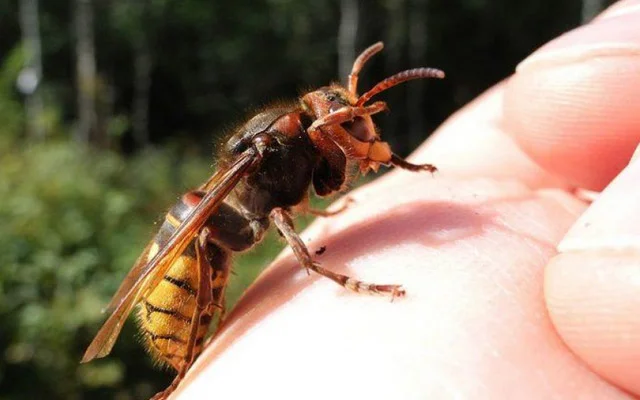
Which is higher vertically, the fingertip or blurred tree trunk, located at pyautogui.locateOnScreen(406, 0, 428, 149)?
the fingertip

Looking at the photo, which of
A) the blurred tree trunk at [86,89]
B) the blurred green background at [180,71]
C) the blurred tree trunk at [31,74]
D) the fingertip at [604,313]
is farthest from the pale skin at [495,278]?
the blurred tree trunk at [86,89]

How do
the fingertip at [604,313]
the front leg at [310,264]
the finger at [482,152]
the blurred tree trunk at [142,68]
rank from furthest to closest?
the blurred tree trunk at [142,68], the finger at [482,152], the front leg at [310,264], the fingertip at [604,313]

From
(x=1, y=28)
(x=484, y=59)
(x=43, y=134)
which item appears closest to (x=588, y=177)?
(x=43, y=134)

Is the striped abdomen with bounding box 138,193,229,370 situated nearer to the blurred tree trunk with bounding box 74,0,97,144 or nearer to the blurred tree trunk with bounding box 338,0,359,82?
the blurred tree trunk with bounding box 74,0,97,144

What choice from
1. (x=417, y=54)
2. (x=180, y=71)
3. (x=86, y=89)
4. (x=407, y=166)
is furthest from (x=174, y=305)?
(x=417, y=54)

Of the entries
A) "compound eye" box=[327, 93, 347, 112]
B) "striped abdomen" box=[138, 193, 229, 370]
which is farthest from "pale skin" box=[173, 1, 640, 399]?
"compound eye" box=[327, 93, 347, 112]

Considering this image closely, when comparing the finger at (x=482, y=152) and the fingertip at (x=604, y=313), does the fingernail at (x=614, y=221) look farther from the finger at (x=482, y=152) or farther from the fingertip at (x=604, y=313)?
the finger at (x=482, y=152)
